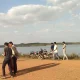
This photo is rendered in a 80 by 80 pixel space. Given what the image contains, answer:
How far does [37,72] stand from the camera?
15727mm

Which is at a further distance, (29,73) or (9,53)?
(29,73)

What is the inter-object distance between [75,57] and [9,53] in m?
12.1

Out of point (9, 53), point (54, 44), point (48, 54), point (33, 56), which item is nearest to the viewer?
point (9, 53)

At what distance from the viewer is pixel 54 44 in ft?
76.0

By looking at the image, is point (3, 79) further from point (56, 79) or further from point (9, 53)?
point (56, 79)

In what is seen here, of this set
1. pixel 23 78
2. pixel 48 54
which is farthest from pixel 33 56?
pixel 23 78

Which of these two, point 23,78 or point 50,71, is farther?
point 50,71

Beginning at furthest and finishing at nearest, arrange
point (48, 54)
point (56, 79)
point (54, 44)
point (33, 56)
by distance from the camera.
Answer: point (33, 56), point (48, 54), point (54, 44), point (56, 79)

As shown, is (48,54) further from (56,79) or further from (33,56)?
(56,79)

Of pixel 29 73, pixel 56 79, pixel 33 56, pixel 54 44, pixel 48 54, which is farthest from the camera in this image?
pixel 33 56

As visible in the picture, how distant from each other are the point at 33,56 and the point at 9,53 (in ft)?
40.7

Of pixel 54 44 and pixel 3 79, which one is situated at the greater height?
pixel 54 44

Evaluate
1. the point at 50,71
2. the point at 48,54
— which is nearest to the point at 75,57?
the point at 48,54

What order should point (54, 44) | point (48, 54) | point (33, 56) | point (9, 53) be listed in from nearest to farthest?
point (9, 53)
point (54, 44)
point (48, 54)
point (33, 56)
